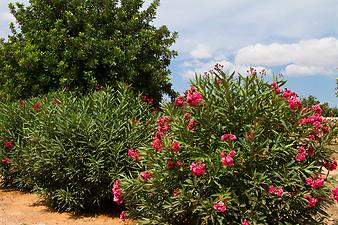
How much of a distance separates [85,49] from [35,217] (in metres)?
6.17

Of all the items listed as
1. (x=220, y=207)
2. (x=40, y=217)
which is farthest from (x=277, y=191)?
(x=40, y=217)

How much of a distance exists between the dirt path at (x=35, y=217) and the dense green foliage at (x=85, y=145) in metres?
0.22

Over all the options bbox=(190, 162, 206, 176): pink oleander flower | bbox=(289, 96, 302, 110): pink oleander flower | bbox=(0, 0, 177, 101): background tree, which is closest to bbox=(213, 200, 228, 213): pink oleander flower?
bbox=(190, 162, 206, 176): pink oleander flower

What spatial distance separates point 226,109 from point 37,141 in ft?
13.8

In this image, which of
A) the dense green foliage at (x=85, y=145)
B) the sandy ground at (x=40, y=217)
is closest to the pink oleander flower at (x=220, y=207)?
the sandy ground at (x=40, y=217)

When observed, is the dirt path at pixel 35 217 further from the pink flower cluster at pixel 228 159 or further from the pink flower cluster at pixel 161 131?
the pink flower cluster at pixel 228 159

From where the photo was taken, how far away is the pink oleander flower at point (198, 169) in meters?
4.93

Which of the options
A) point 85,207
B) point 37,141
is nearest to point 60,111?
point 37,141

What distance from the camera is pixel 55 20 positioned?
46.6 ft

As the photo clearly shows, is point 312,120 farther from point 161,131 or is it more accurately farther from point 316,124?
point 161,131

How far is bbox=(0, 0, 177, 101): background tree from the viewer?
1301 centimetres

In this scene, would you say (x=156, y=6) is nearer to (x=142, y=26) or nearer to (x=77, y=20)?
(x=142, y=26)

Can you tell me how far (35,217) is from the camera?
7.97 m

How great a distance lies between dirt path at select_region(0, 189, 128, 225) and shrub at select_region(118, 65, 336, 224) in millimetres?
2365
